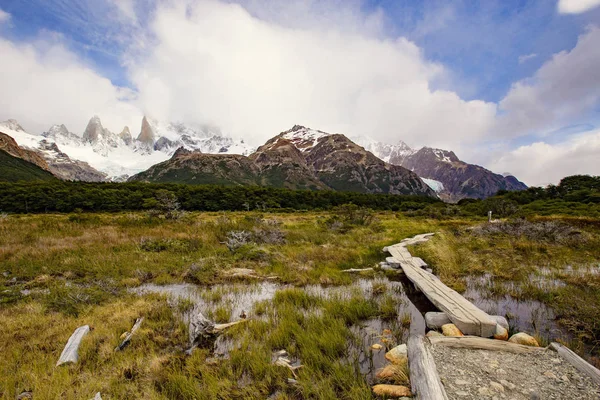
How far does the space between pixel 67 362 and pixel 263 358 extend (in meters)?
3.84

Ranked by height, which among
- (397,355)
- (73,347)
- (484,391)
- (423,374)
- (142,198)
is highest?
(142,198)

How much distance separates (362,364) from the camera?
5445 millimetres

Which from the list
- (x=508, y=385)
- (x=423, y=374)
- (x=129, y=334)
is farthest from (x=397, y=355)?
(x=129, y=334)

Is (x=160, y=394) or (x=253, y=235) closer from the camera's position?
(x=160, y=394)

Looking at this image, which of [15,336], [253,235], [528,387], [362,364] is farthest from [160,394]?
[253,235]

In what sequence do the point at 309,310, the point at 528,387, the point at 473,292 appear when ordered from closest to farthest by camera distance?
the point at 528,387 → the point at 309,310 → the point at 473,292

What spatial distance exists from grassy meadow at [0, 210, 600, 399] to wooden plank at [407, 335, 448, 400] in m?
0.78

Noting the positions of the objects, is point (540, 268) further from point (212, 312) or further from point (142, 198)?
point (142, 198)

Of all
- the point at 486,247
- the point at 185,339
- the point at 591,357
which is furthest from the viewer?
the point at 486,247

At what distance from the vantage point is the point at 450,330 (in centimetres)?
639

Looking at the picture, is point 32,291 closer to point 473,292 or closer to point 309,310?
point 309,310

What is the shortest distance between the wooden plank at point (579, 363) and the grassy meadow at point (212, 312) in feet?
5.57

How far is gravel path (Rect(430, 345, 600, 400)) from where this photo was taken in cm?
413

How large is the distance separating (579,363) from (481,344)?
1365 mm
